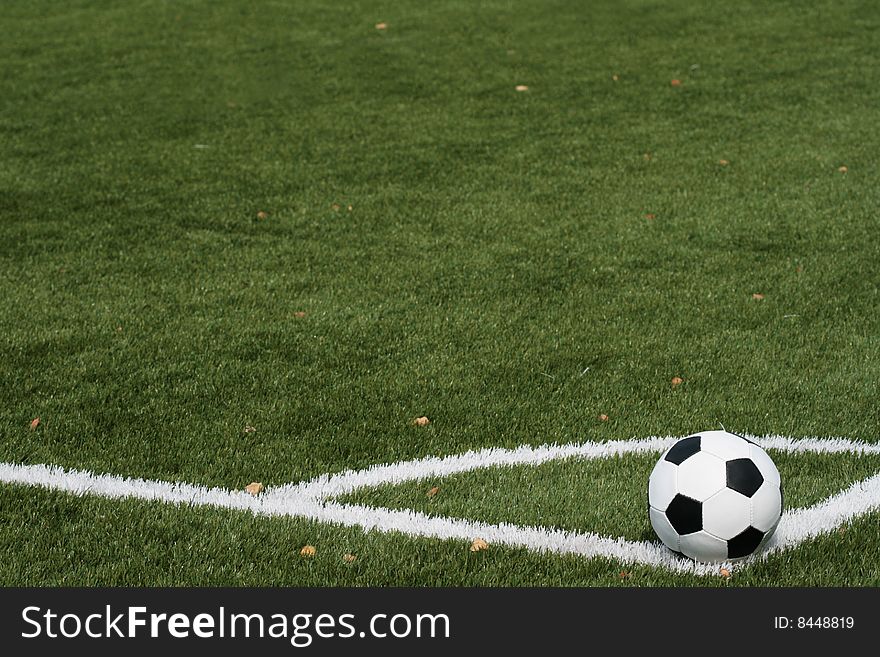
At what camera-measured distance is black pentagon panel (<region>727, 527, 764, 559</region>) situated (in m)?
3.46

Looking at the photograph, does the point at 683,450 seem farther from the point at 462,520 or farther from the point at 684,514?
the point at 462,520

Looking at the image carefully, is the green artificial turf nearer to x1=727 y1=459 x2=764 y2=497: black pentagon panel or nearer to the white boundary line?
the white boundary line

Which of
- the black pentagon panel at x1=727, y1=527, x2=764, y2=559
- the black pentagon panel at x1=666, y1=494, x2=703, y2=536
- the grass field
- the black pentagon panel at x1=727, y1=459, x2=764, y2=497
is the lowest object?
the grass field

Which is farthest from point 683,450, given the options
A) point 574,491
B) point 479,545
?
point 479,545

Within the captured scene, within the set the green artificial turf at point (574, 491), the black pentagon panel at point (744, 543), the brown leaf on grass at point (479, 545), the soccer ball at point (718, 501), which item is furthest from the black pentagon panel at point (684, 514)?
the brown leaf on grass at point (479, 545)

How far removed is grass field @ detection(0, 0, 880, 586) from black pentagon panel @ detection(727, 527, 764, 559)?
11 cm

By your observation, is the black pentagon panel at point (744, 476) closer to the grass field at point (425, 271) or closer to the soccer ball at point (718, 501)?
the soccer ball at point (718, 501)

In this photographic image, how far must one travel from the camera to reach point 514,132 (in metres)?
9.52

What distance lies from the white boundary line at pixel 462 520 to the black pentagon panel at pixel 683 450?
1.09 feet

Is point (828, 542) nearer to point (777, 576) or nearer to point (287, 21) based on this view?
point (777, 576)

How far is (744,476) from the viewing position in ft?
11.4

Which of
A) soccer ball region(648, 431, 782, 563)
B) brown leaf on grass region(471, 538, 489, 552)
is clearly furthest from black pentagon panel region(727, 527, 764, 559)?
brown leaf on grass region(471, 538, 489, 552)

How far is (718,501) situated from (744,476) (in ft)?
0.42

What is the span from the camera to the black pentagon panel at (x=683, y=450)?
11.8 feet
